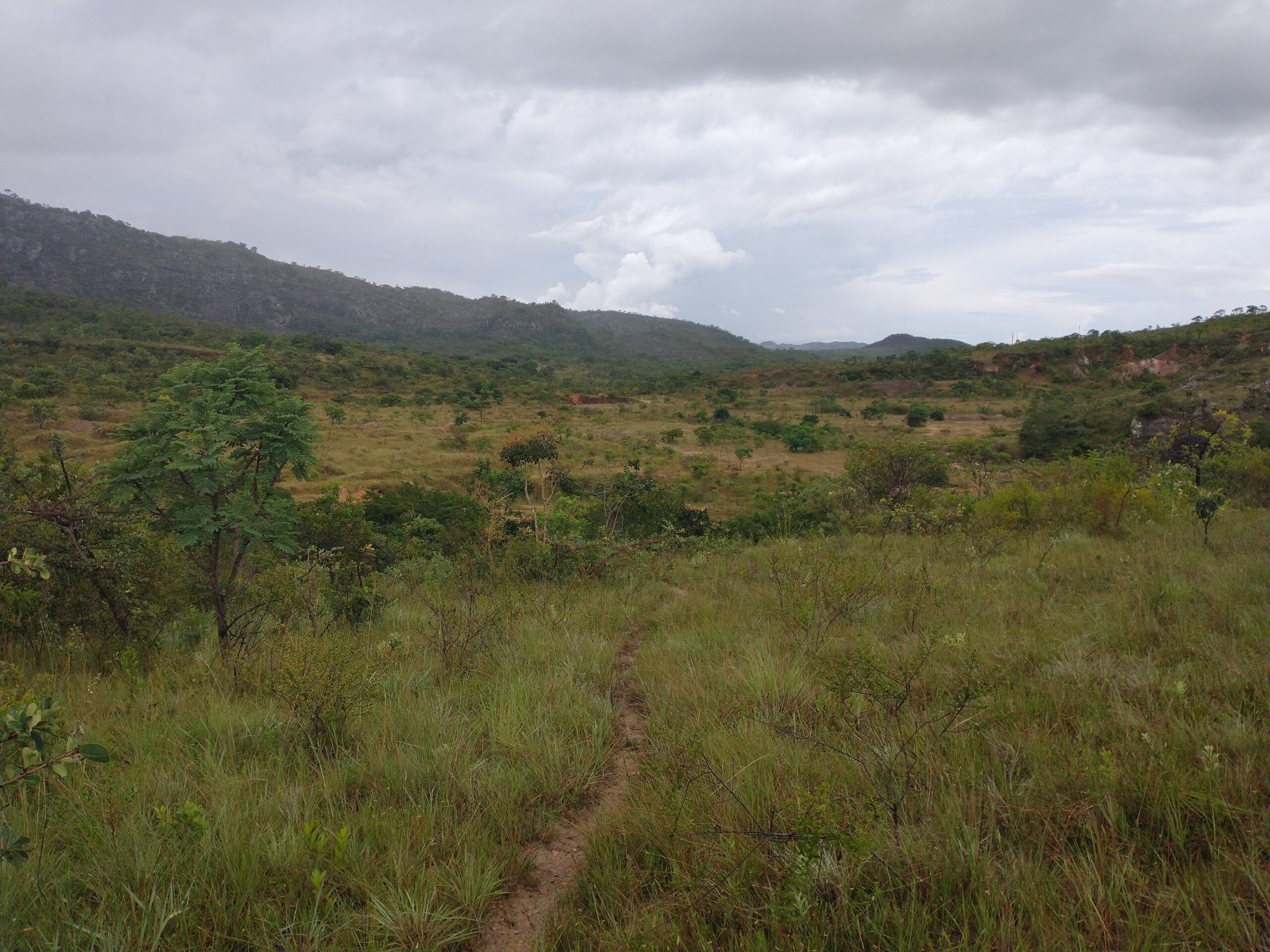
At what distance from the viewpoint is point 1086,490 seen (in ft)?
27.9

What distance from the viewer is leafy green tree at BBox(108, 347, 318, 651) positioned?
4477mm

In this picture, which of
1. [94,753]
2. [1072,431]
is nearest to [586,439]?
[1072,431]

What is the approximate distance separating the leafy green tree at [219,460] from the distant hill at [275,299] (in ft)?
352

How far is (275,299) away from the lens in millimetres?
148250

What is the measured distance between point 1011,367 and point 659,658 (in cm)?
6609

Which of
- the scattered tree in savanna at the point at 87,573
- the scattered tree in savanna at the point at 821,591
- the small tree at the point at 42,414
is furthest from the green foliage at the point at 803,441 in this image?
the small tree at the point at 42,414

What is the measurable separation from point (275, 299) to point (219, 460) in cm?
17236

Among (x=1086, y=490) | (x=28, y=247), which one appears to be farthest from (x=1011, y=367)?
(x=28, y=247)

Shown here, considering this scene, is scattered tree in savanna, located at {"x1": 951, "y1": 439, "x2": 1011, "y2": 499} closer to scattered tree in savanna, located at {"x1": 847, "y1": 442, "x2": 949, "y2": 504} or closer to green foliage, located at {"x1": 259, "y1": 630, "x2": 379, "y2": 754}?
scattered tree in savanna, located at {"x1": 847, "y1": 442, "x2": 949, "y2": 504}

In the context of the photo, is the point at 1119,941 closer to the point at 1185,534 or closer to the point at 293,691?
the point at 293,691

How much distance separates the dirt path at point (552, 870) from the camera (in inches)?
79.7

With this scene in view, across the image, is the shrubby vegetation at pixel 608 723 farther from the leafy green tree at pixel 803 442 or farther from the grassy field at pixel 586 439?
the leafy green tree at pixel 803 442

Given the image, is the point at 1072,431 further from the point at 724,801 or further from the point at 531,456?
the point at 724,801

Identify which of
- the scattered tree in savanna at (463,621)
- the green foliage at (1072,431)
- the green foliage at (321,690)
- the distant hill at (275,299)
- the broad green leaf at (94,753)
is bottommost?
the scattered tree in savanna at (463,621)
